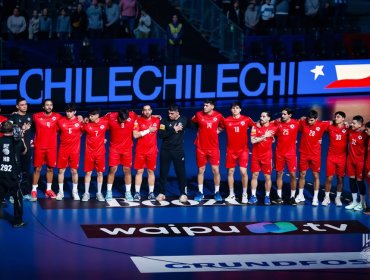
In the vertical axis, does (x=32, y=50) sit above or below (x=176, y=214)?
above

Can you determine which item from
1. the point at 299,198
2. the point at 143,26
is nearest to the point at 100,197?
the point at 299,198

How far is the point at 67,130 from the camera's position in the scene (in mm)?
21953

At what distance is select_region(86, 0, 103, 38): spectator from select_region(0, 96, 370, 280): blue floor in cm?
1176

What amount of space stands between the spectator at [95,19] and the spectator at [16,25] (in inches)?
89.5

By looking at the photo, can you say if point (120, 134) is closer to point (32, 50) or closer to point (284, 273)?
point (284, 273)

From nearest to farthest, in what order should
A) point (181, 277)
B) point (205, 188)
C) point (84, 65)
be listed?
point (181, 277) → point (205, 188) → point (84, 65)

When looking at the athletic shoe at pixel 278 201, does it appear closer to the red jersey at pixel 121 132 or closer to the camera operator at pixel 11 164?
the red jersey at pixel 121 132

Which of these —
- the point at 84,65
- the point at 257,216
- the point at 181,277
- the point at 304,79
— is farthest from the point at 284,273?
the point at 304,79

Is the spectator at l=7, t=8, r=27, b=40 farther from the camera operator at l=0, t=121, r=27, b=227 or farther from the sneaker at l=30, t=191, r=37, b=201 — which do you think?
the camera operator at l=0, t=121, r=27, b=227

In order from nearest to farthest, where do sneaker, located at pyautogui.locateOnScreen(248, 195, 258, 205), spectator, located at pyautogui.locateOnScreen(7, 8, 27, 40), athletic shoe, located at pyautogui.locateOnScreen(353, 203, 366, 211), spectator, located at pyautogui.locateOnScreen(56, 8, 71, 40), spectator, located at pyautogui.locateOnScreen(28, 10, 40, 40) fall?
1. athletic shoe, located at pyautogui.locateOnScreen(353, 203, 366, 211)
2. sneaker, located at pyautogui.locateOnScreen(248, 195, 258, 205)
3. spectator, located at pyautogui.locateOnScreen(7, 8, 27, 40)
4. spectator, located at pyautogui.locateOnScreen(28, 10, 40, 40)
5. spectator, located at pyautogui.locateOnScreen(56, 8, 71, 40)

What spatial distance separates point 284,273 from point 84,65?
590 inches

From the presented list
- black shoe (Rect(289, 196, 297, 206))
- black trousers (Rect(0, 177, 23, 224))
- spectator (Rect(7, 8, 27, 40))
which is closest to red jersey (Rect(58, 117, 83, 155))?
black trousers (Rect(0, 177, 23, 224))

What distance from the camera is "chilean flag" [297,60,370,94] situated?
1366 inches

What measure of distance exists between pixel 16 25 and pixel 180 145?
40.1ft
